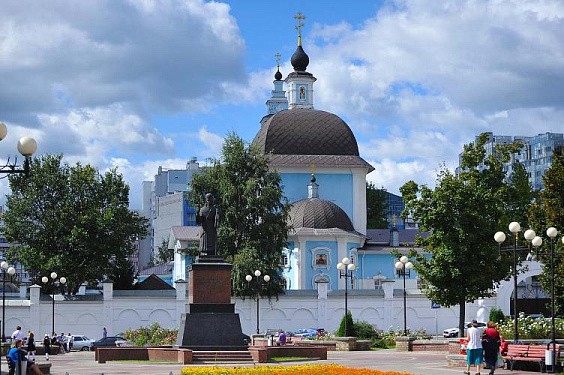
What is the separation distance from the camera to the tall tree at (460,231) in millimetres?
40812

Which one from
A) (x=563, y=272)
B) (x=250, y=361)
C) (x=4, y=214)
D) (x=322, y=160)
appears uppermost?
(x=322, y=160)

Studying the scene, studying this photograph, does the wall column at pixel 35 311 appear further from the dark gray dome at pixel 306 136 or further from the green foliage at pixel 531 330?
the green foliage at pixel 531 330

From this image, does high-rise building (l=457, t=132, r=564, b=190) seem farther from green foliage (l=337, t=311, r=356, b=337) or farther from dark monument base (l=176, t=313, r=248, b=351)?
dark monument base (l=176, t=313, r=248, b=351)

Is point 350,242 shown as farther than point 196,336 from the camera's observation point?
Yes

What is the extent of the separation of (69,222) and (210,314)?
26856mm

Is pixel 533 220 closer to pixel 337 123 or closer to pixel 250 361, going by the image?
pixel 250 361

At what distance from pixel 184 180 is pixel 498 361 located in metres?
118

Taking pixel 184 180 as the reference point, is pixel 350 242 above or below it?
below

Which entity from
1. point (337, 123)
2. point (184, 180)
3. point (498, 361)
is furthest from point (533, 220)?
point (184, 180)

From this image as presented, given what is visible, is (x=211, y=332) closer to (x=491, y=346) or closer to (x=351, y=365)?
(x=351, y=365)

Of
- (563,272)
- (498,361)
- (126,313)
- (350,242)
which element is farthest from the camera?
(350,242)

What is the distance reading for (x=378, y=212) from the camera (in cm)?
9256

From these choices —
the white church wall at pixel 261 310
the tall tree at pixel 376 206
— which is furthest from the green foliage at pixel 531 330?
the tall tree at pixel 376 206

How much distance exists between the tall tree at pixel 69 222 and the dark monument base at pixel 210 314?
79.9ft
